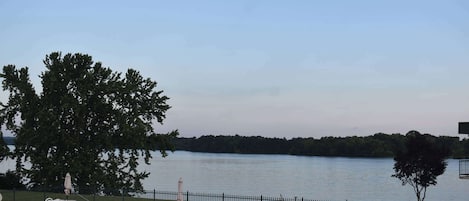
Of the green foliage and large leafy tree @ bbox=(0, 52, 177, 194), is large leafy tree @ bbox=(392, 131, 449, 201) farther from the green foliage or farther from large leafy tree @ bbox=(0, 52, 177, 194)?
the green foliage

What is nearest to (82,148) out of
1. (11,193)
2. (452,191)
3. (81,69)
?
(81,69)

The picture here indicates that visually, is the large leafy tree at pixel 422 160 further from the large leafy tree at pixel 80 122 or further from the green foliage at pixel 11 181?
the green foliage at pixel 11 181

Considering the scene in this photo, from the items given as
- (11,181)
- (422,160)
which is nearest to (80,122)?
(11,181)

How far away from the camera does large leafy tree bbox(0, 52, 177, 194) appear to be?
53031 millimetres

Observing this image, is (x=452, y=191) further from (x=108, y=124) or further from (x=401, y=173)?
(x=108, y=124)

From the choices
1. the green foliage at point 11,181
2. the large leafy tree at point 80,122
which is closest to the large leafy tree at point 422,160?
the large leafy tree at point 80,122

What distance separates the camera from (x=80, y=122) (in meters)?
55.1

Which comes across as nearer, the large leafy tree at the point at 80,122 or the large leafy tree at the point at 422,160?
the large leafy tree at the point at 80,122

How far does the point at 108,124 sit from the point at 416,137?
3192 centimetres

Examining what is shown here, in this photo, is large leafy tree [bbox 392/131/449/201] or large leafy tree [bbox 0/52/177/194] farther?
large leafy tree [bbox 392/131/449/201]

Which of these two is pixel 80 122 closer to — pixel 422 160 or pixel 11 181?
pixel 11 181

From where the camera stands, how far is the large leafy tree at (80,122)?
53.0m

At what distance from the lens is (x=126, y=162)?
5547 cm

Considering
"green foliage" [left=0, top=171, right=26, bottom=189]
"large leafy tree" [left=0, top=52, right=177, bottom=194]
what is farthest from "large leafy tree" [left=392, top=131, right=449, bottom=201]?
"green foliage" [left=0, top=171, right=26, bottom=189]
